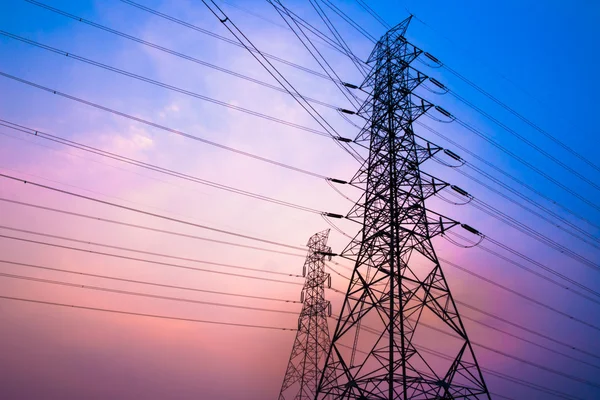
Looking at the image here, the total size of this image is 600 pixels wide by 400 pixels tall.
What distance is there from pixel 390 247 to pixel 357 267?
1.38 m

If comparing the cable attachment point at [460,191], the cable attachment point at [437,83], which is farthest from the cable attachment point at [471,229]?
the cable attachment point at [437,83]

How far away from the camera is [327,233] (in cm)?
2545

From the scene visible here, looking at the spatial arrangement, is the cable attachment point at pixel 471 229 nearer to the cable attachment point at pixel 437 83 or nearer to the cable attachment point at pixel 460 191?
the cable attachment point at pixel 460 191

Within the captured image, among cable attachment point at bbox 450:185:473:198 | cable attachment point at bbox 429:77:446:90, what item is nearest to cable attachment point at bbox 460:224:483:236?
cable attachment point at bbox 450:185:473:198

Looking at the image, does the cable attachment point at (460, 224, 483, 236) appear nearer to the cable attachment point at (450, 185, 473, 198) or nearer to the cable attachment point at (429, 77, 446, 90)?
the cable attachment point at (450, 185, 473, 198)

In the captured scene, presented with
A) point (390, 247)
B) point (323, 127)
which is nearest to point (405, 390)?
point (390, 247)

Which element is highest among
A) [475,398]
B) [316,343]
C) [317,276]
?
[317,276]

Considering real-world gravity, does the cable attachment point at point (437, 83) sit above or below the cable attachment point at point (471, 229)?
above

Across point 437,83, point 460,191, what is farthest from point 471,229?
point 437,83

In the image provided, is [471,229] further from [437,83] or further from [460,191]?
[437,83]

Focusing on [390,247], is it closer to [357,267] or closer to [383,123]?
[357,267]

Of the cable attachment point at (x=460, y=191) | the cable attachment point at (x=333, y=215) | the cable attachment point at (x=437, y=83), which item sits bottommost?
the cable attachment point at (x=333, y=215)

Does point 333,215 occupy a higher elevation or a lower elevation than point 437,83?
lower

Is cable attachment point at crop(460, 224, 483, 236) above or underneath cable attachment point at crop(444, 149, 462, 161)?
underneath
